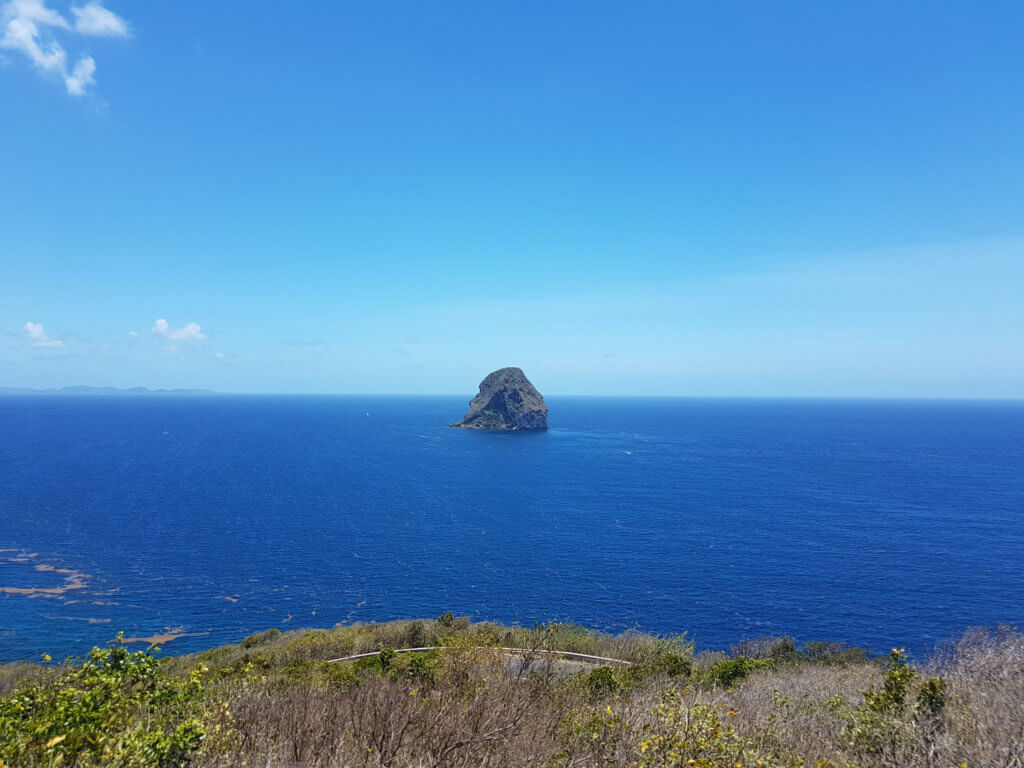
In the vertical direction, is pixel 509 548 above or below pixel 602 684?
below

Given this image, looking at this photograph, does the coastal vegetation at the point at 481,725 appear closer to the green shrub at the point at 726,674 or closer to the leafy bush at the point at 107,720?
the leafy bush at the point at 107,720

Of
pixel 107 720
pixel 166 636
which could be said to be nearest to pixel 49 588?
pixel 166 636

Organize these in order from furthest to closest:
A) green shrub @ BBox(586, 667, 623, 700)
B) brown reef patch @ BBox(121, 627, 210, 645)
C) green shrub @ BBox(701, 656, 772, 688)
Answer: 1. brown reef patch @ BBox(121, 627, 210, 645)
2. green shrub @ BBox(701, 656, 772, 688)
3. green shrub @ BBox(586, 667, 623, 700)

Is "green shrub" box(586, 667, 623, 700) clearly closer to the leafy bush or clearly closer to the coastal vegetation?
the coastal vegetation

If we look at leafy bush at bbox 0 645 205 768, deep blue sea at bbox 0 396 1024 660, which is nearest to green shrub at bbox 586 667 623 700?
leafy bush at bbox 0 645 205 768

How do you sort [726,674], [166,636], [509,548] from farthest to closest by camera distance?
[509,548], [166,636], [726,674]

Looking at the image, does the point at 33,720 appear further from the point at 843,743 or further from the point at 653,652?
the point at 653,652

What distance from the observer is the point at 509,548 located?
76.4m

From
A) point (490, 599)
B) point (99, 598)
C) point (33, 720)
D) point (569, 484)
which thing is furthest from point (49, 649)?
point (569, 484)

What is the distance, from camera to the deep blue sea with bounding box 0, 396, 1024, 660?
54.8m

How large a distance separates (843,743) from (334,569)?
64.5 metres

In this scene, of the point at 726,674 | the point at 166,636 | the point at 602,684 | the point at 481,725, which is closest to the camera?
the point at 481,725

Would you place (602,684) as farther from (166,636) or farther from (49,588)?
(49,588)

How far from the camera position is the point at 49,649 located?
4688 cm
